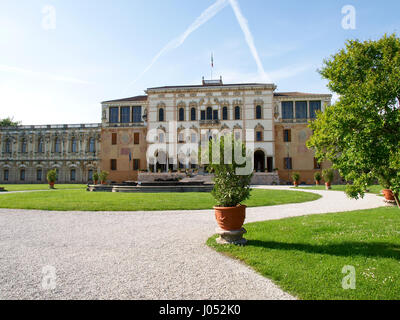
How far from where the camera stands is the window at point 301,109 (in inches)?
1700

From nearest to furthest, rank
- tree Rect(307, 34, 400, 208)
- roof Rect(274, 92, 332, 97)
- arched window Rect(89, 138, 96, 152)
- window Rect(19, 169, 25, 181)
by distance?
tree Rect(307, 34, 400, 208) < roof Rect(274, 92, 332, 97) < arched window Rect(89, 138, 96, 152) < window Rect(19, 169, 25, 181)

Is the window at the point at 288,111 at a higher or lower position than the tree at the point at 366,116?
higher

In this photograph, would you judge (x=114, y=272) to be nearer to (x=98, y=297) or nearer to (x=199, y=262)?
(x=98, y=297)

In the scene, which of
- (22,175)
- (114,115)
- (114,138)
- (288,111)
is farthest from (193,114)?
(22,175)

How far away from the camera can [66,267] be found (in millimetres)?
4988

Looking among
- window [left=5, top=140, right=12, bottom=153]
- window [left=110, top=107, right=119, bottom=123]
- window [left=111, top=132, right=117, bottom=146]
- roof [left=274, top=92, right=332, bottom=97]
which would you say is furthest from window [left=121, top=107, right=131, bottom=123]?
roof [left=274, top=92, right=332, bottom=97]

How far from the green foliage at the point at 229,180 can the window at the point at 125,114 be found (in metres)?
42.0

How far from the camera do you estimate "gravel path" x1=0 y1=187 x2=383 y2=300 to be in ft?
12.9

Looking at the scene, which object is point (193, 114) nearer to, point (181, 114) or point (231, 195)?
point (181, 114)

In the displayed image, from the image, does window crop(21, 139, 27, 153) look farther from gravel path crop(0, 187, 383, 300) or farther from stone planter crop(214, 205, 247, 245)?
stone planter crop(214, 205, 247, 245)

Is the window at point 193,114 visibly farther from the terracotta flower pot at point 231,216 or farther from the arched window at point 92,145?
the terracotta flower pot at point 231,216

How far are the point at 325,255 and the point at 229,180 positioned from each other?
102 inches

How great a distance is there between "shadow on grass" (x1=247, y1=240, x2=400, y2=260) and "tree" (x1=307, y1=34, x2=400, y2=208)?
1104mm

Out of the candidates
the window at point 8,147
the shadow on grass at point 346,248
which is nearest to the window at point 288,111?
the shadow on grass at point 346,248
